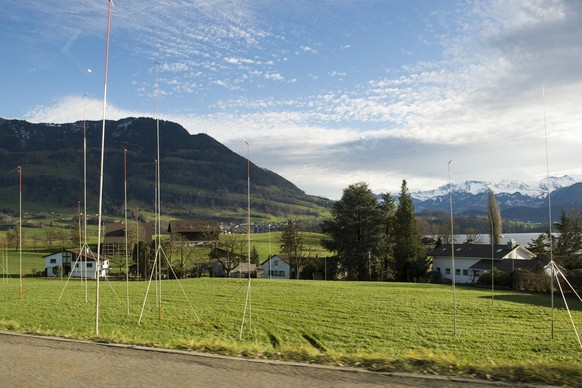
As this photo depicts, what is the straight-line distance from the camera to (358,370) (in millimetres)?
8922

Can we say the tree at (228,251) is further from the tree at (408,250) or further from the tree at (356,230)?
the tree at (408,250)

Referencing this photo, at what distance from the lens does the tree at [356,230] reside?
65438 millimetres

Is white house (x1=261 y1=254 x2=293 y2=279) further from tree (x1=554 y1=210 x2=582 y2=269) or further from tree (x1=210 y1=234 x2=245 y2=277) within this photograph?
tree (x1=554 y1=210 x2=582 y2=269)

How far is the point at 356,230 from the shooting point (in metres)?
67.2

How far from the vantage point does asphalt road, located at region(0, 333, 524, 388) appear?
27.1 ft

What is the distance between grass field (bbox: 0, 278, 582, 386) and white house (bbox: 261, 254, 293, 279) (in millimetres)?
42965

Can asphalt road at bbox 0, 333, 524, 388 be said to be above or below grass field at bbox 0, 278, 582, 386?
above

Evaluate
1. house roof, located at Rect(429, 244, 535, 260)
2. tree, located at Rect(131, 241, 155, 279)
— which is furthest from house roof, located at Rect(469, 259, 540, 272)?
tree, located at Rect(131, 241, 155, 279)

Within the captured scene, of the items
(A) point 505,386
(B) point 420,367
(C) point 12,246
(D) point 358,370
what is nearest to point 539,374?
(A) point 505,386

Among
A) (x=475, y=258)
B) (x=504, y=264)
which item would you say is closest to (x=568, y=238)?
(x=504, y=264)

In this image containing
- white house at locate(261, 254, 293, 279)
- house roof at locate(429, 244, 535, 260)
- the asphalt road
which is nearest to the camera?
the asphalt road

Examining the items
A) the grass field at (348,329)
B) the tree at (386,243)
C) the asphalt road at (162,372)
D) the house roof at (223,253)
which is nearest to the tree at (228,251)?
the house roof at (223,253)

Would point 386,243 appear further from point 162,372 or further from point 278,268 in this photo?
point 162,372

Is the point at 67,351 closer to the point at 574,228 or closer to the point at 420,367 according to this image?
the point at 420,367
